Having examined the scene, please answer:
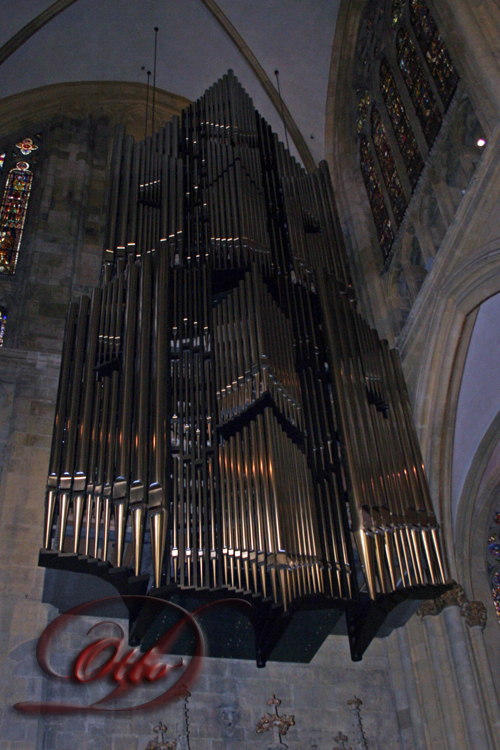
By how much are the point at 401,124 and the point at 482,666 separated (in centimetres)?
675

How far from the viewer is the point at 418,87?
30.6 feet

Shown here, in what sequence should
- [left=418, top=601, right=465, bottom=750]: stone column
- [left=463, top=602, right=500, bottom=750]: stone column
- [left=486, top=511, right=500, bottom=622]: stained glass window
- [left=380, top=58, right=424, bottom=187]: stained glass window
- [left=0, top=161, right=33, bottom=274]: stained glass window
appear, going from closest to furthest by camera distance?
[left=418, top=601, right=465, bottom=750]: stone column, [left=463, top=602, right=500, bottom=750]: stone column, [left=380, top=58, right=424, bottom=187]: stained glass window, [left=0, top=161, right=33, bottom=274]: stained glass window, [left=486, top=511, right=500, bottom=622]: stained glass window

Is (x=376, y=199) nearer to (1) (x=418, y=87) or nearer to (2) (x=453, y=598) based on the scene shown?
(1) (x=418, y=87)

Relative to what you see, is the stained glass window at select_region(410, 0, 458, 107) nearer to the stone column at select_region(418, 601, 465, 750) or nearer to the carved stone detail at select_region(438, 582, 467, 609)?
the carved stone detail at select_region(438, 582, 467, 609)

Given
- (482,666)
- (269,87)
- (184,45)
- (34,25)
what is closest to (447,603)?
(482,666)

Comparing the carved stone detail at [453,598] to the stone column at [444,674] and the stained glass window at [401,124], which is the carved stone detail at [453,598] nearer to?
the stone column at [444,674]

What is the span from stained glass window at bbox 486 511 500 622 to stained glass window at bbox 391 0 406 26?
8.20m

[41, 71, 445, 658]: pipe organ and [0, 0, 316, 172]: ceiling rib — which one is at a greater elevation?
[0, 0, 316, 172]: ceiling rib

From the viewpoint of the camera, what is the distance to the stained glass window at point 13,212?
1054 centimetres

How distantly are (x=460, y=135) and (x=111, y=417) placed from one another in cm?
480

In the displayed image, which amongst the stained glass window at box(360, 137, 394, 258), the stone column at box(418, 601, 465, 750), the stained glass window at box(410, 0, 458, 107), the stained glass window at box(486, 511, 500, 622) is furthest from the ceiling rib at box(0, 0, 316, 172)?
the stone column at box(418, 601, 465, 750)

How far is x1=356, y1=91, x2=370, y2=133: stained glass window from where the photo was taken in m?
11.1

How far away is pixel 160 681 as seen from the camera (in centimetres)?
708

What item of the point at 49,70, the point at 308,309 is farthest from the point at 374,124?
the point at 49,70
